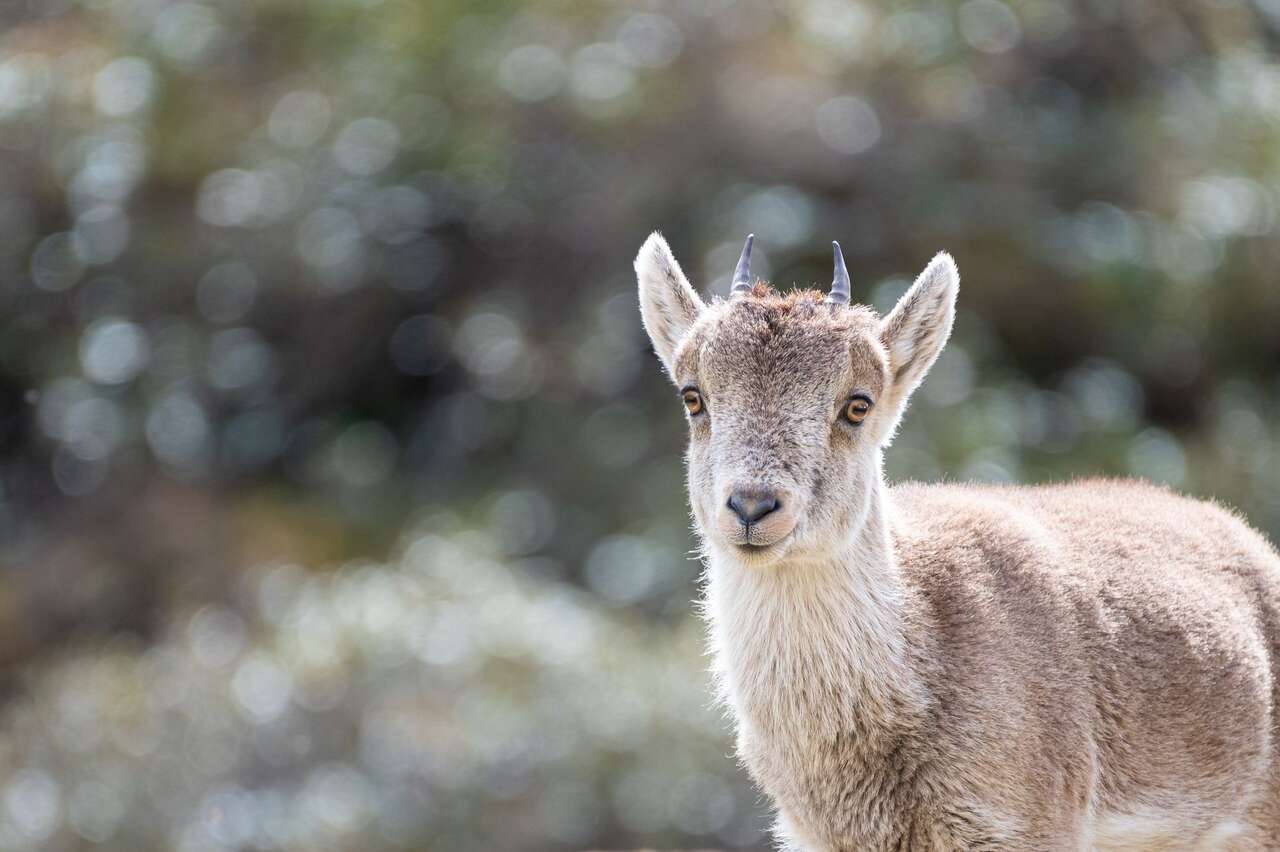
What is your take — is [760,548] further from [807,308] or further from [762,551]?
[807,308]

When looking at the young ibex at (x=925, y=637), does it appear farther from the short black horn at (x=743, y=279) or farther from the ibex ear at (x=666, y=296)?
the ibex ear at (x=666, y=296)

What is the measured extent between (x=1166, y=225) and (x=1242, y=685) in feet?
59.8

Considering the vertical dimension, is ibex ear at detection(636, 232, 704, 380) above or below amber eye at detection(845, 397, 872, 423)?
above

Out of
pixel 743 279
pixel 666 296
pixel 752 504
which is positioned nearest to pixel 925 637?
pixel 752 504

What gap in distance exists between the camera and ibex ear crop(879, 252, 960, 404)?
7.66 m

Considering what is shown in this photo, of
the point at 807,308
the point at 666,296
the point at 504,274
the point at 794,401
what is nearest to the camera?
the point at 794,401

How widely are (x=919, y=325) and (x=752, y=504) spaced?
1.47 m

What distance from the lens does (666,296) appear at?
320 inches

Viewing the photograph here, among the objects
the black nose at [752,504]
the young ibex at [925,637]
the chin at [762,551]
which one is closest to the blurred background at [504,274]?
the young ibex at [925,637]

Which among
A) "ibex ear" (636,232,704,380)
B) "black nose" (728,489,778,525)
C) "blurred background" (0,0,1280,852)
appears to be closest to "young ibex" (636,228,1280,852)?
"black nose" (728,489,778,525)

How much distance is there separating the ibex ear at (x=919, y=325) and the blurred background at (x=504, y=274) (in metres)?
12.6

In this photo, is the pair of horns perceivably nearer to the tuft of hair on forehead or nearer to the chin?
the tuft of hair on forehead

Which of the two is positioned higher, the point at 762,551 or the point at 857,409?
the point at 857,409

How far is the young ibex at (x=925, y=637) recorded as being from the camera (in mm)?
6941
